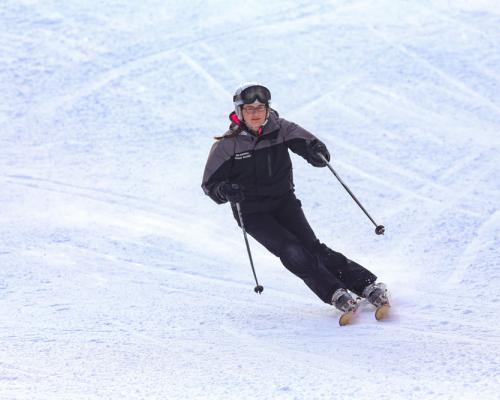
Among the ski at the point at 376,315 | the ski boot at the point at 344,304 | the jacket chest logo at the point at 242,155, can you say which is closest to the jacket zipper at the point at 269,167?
the jacket chest logo at the point at 242,155

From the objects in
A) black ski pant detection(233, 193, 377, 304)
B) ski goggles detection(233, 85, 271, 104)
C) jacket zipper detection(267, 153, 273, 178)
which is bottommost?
black ski pant detection(233, 193, 377, 304)

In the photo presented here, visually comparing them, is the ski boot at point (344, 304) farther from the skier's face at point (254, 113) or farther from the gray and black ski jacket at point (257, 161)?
the skier's face at point (254, 113)

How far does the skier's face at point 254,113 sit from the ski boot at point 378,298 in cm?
138

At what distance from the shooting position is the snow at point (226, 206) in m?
4.34

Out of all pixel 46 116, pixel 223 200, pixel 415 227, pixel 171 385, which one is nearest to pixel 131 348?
pixel 171 385

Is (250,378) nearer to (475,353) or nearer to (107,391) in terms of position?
(107,391)

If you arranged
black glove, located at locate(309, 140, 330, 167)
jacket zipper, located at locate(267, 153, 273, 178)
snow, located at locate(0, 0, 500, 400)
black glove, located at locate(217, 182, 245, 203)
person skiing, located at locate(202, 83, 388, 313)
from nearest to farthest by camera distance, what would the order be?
snow, located at locate(0, 0, 500, 400) → black glove, located at locate(217, 182, 245, 203) → person skiing, located at locate(202, 83, 388, 313) → jacket zipper, located at locate(267, 153, 273, 178) → black glove, located at locate(309, 140, 330, 167)

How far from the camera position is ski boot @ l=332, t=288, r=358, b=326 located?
5.07 m

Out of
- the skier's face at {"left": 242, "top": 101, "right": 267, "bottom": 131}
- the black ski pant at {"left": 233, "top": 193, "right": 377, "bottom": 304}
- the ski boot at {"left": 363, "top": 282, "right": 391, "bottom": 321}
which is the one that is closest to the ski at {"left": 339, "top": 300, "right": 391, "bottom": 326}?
the ski boot at {"left": 363, "top": 282, "right": 391, "bottom": 321}

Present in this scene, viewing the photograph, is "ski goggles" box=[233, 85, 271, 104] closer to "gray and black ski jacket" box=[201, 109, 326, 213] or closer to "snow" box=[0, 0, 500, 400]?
"gray and black ski jacket" box=[201, 109, 326, 213]

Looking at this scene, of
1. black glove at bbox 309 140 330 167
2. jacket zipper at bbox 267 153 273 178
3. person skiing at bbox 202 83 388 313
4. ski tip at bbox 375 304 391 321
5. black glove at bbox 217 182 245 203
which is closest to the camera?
ski tip at bbox 375 304 391 321

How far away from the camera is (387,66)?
12414mm

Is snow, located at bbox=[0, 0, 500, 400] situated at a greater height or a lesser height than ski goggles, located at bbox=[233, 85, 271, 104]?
lesser

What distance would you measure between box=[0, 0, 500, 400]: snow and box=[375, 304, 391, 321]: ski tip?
1.7 inches
